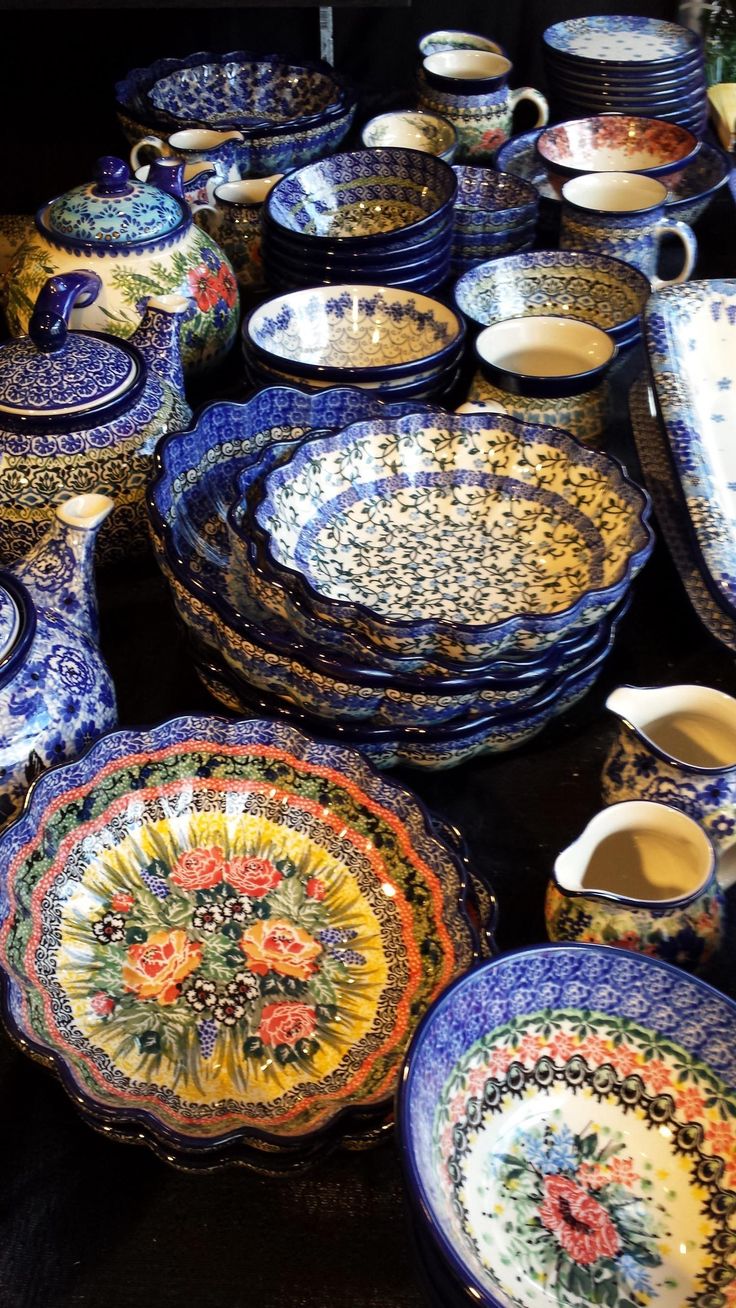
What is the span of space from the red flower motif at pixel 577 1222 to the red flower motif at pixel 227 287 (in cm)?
87

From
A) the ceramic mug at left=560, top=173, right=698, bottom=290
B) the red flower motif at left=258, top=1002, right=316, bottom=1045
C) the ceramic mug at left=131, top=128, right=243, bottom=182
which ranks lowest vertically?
the red flower motif at left=258, top=1002, right=316, bottom=1045

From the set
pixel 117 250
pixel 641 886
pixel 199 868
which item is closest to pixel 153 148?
pixel 117 250

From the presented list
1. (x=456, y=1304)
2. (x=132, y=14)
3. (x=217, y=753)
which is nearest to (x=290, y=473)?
(x=217, y=753)

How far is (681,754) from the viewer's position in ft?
2.58

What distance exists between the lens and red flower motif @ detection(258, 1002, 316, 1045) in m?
0.70

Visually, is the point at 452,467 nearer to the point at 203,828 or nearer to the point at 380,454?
the point at 380,454

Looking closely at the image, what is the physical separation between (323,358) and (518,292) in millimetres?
250

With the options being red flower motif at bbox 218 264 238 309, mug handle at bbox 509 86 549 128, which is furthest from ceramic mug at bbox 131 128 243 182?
mug handle at bbox 509 86 549 128

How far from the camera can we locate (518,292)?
1.32 meters

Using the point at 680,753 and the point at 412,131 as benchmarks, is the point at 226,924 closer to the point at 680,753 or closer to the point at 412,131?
the point at 680,753

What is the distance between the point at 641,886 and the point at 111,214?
751mm

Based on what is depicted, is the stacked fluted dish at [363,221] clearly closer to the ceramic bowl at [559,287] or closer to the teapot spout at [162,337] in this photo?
the ceramic bowl at [559,287]

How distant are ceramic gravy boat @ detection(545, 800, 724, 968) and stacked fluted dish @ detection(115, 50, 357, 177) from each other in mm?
1056

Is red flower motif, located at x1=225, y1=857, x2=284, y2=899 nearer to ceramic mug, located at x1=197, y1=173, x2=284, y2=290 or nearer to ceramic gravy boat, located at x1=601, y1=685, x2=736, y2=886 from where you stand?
ceramic gravy boat, located at x1=601, y1=685, x2=736, y2=886
